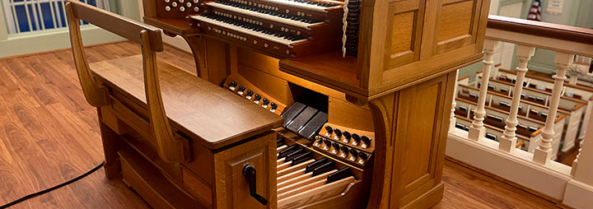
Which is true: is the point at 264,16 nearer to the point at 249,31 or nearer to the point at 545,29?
the point at 249,31

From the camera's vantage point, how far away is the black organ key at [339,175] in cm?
195

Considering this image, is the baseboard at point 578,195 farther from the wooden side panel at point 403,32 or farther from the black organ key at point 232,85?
the black organ key at point 232,85

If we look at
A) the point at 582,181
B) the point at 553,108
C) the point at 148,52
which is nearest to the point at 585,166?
the point at 582,181

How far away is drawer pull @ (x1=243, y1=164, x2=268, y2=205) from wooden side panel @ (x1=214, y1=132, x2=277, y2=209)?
1cm

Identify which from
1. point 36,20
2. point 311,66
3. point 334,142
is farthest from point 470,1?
point 36,20

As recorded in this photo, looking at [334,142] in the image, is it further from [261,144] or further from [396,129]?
[261,144]

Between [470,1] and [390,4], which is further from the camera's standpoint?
[470,1]

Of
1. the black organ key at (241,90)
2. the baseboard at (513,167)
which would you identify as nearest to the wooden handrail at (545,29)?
the baseboard at (513,167)

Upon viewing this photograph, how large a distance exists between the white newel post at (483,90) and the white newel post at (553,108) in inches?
10.9

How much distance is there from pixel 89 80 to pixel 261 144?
81 cm

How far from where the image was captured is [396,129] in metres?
1.69

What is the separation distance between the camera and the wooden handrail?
182cm

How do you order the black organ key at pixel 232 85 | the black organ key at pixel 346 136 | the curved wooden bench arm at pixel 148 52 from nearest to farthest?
the curved wooden bench arm at pixel 148 52
the black organ key at pixel 346 136
the black organ key at pixel 232 85

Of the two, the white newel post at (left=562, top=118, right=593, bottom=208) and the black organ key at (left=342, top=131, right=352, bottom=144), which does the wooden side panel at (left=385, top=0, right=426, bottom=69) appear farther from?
the white newel post at (left=562, top=118, right=593, bottom=208)
